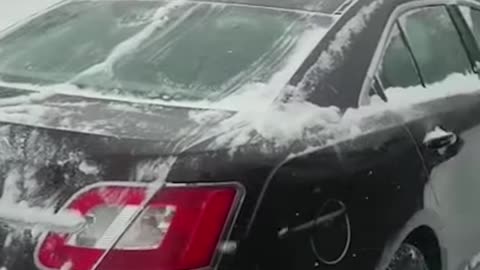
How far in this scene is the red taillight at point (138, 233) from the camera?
266 cm

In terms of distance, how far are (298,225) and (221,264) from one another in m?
0.32

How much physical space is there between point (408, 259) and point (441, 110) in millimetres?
677

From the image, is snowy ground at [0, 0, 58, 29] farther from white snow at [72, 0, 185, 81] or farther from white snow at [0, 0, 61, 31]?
white snow at [72, 0, 185, 81]

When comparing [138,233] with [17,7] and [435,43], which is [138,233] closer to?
[435,43]

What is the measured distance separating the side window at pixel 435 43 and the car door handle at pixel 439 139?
11.3 inches

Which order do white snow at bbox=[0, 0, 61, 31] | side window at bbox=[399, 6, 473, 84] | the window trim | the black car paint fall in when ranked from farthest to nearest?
white snow at bbox=[0, 0, 61, 31] → side window at bbox=[399, 6, 473, 84] → the window trim → the black car paint

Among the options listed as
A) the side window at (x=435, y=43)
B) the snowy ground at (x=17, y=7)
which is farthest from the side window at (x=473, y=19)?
the snowy ground at (x=17, y=7)

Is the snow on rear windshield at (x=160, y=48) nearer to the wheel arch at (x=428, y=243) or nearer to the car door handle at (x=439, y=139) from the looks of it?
the car door handle at (x=439, y=139)

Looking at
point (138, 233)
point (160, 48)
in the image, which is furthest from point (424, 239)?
point (138, 233)

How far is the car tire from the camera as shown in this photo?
140 inches

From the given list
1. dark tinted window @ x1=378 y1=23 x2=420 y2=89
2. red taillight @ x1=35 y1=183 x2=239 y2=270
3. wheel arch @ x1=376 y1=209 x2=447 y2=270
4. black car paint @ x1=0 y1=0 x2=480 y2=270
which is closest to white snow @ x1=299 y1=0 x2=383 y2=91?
black car paint @ x1=0 y1=0 x2=480 y2=270

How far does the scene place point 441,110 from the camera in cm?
399

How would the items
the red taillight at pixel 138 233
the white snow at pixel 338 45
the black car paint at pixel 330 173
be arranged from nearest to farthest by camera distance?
1. the red taillight at pixel 138 233
2. the black car paint at pixel 330 173
3. the white snow at pixel 338 45

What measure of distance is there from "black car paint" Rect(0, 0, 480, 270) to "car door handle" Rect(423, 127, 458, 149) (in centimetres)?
3
